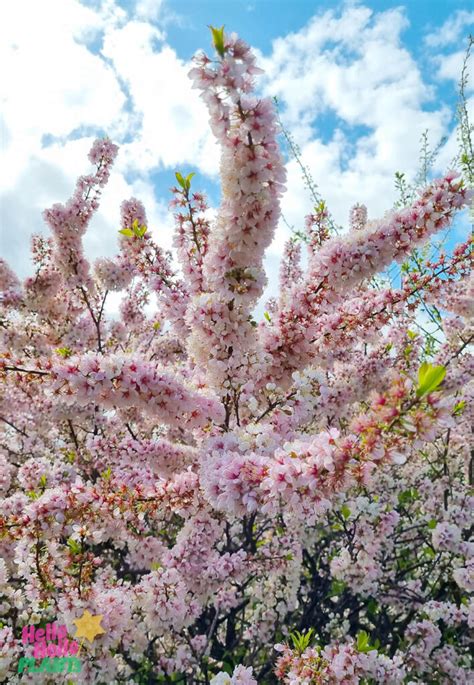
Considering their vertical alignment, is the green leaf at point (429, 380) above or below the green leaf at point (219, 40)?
below

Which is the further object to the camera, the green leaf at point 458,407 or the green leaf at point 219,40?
the green leaf at point 458,407

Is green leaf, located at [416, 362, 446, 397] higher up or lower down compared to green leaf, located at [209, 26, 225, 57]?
lower down

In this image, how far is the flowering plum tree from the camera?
2.49 metres

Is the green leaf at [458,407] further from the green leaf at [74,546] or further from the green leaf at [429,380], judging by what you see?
the green leaf at [74,546]

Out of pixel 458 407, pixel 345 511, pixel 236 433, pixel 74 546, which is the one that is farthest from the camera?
pixel 345 511

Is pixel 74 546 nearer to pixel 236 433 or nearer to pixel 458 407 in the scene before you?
pixel 236 433

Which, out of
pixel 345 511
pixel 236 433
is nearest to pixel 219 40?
pixel 236 433

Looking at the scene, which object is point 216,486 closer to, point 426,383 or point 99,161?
point 426,383

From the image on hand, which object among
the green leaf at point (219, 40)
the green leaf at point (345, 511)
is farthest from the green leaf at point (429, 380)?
the green leaf at point (345, 511)

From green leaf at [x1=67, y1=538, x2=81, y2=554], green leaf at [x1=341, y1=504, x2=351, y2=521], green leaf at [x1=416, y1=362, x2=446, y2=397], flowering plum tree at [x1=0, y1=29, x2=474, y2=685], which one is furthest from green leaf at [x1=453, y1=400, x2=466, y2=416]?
green leaf at [x1=67, y1=538, x2=81, y2=554]

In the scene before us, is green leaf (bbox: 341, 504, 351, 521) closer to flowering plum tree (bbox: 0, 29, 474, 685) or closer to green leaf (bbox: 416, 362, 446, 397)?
flowering plum tree (bbox: 0, 29, 474, 685)

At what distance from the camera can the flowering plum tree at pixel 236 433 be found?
8.16 feet

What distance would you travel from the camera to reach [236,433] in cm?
336

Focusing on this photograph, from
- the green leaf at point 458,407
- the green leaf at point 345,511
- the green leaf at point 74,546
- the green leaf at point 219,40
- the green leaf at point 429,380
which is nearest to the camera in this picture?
the green leaf at point 429,380
